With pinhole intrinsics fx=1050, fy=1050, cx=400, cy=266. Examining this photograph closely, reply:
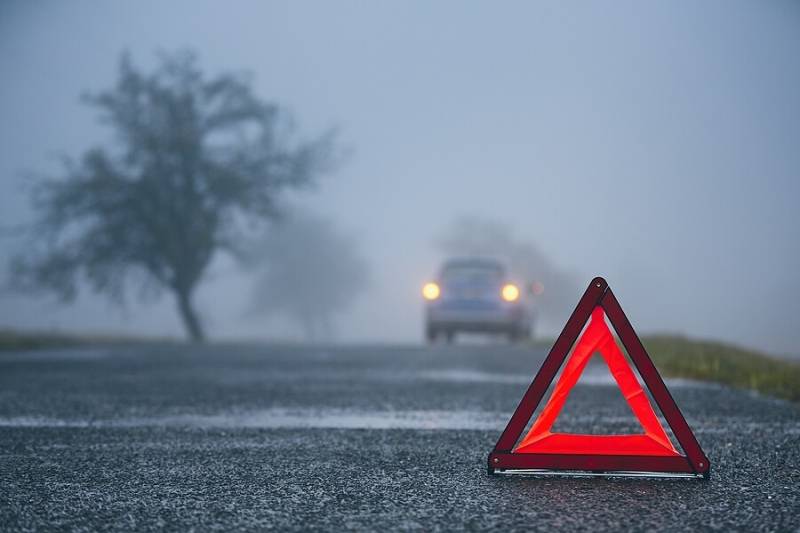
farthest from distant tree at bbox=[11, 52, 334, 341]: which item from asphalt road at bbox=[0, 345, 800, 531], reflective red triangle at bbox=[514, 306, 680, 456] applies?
reflective red triangle at bbox=[514, 306, 680, 456]

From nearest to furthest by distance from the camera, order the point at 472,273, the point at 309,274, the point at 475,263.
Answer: the point at 472,273
the point at 475,263
the point at 309,274

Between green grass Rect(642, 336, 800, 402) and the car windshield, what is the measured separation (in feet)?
17.6

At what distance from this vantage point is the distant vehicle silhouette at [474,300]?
66.1 ft

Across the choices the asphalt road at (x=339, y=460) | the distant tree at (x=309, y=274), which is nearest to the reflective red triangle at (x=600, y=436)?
the asphalt road at (x=339, y=460)

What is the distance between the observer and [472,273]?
20.6 m

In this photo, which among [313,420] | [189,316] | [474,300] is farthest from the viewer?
[189,316]

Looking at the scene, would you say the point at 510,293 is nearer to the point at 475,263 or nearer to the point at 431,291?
the point at 475,263

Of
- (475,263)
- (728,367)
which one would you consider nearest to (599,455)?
→ (728,367)

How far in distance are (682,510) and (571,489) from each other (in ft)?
1.78

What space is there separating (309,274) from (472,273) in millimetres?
60144

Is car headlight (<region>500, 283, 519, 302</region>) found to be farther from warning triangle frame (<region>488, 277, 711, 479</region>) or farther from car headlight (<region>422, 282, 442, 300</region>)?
warning triangle frame (<region>488, 277, 711, 479</region>)

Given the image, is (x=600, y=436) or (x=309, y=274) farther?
(x=309, y=274)

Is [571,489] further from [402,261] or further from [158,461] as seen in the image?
[402,261]

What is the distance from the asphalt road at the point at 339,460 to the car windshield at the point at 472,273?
32.7ft
